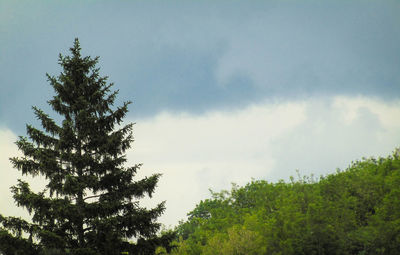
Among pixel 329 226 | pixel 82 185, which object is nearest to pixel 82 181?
pixel 82 185

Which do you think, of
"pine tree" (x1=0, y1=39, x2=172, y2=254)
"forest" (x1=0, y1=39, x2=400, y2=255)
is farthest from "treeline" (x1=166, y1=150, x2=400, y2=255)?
"pine tree" (x1=0, y1=39, x2=172, y2=254)

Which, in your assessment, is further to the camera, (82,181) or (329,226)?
(329,226)

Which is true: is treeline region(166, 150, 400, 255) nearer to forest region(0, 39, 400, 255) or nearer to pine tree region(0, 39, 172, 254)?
forest region(0, 39, 400, 255)

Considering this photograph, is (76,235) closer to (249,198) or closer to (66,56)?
(66,56)

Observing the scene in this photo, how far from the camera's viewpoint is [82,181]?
1947 centimetres

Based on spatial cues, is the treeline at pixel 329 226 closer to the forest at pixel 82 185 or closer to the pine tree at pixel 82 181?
the forest at pixel 82 185

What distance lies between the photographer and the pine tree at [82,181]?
18484 millimetres

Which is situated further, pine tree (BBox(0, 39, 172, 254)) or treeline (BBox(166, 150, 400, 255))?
treeline (BBox(166, 150, 400, 255))

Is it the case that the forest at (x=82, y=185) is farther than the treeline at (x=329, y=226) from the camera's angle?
No

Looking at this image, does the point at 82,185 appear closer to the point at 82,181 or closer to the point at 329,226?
the point at 82,181

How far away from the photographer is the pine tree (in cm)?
1848

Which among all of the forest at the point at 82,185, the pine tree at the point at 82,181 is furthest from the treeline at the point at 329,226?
the pine tree at the point at 82,181

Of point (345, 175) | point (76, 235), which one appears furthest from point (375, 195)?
point (76, 235)

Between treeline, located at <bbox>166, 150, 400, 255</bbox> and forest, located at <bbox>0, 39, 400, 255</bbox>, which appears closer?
forest, located at <bbox>0, 39, 400, 255</bbox>
